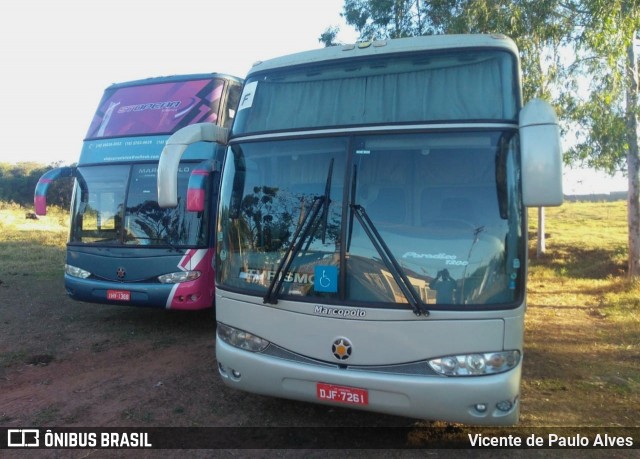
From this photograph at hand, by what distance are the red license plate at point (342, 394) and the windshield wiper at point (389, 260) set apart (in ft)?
2.39

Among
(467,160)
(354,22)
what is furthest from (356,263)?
(354,22)

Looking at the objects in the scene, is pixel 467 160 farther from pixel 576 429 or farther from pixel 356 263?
pixel 576 429

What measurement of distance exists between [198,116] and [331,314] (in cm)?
473

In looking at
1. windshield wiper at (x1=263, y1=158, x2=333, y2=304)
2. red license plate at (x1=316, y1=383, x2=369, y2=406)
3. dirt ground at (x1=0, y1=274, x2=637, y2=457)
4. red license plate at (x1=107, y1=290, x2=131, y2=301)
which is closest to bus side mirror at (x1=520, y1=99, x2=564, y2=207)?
windshield wiper at (x1=263, y1=158, x2=333, y2=304)

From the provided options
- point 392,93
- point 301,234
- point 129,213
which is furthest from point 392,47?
point 129,213

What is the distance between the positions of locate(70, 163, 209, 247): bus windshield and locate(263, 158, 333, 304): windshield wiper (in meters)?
3.31

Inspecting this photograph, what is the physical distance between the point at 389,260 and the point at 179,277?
4.11 meters

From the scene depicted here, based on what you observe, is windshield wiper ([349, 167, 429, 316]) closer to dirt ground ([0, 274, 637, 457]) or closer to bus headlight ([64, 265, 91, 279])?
dirt ground ([0, 274, 637, 457])

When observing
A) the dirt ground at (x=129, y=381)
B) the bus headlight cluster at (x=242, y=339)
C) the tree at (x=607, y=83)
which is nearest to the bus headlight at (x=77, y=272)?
the dirt ground at (x=129, y=381)

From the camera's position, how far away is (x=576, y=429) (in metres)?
4.60

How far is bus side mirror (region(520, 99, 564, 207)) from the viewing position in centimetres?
351

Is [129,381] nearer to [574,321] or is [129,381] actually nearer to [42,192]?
[42,192]

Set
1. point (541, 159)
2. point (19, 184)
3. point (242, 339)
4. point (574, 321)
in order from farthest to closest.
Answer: point (19, 184) < point (574, 321) < point (242, 339) < point (541, 159)

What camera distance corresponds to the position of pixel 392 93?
13.9 feet
